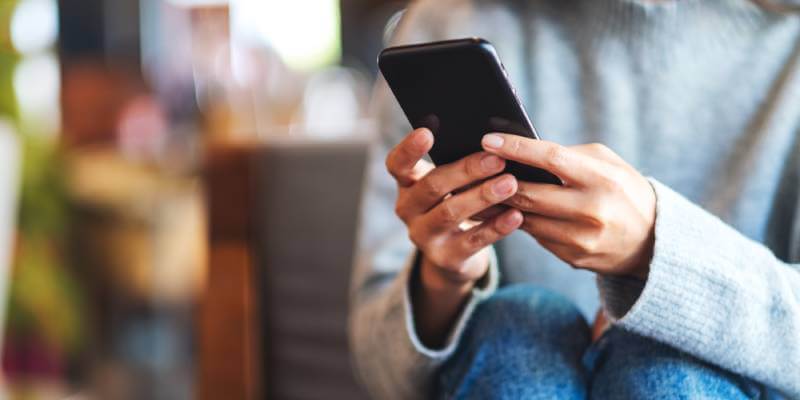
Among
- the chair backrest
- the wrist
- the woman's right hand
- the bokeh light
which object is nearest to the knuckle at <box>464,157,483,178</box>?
the woman's right hand

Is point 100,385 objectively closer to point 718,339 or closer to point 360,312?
point 360,312

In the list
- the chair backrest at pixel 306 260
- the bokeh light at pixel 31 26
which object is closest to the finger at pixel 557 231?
the chair backrest at pixel 306 260

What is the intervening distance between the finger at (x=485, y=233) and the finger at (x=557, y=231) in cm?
1

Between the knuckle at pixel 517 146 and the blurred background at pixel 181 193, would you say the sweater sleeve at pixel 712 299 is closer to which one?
the knuckle at pixel 517 146

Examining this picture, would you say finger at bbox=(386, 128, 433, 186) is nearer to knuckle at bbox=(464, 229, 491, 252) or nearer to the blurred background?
knuckle at bbox=(464, 229, 491, 252)

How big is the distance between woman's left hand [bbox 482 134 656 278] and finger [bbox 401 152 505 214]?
14mm

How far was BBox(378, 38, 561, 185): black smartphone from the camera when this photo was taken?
483 millimetres

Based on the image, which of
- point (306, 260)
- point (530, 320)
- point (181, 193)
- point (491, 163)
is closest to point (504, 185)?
point (491, 163)

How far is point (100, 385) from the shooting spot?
2.05 meters

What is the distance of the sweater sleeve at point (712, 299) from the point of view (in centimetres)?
52

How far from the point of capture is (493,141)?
0.50 meters

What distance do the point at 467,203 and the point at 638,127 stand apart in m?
0.28

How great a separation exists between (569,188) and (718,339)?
0.15 m

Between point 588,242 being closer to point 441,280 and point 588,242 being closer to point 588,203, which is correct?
point 588,203
